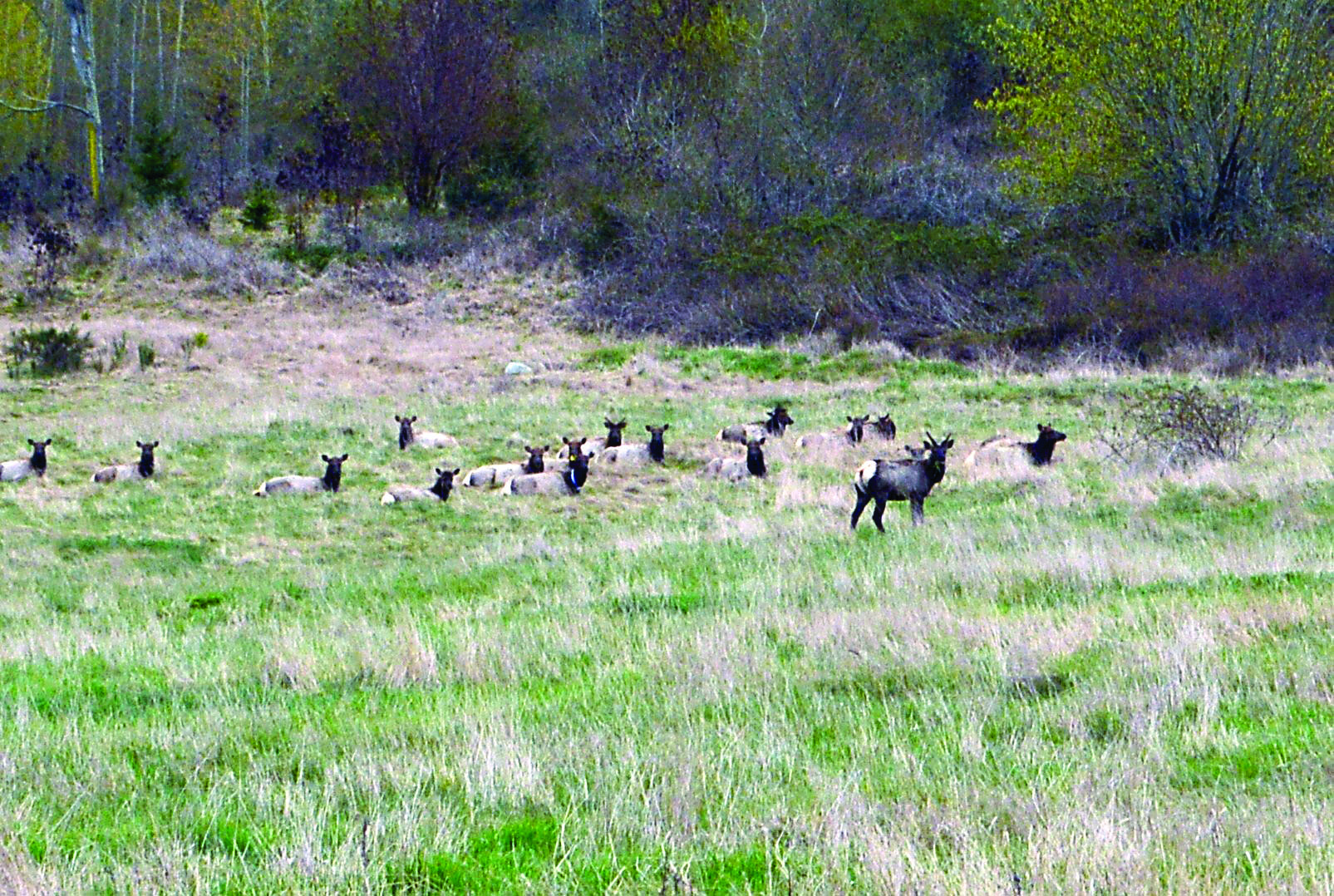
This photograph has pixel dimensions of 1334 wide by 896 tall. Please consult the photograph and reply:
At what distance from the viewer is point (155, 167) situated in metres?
45.6

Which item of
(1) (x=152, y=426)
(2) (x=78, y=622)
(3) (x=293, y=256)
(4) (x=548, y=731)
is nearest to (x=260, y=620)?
(2) (x=78, y=622)

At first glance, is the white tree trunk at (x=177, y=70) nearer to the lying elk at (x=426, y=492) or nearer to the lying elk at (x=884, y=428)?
the lying elk at (x=426, y=492)

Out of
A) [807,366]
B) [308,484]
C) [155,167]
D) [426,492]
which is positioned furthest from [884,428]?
[155,167]

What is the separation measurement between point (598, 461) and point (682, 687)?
13241 mm

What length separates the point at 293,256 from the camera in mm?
41875

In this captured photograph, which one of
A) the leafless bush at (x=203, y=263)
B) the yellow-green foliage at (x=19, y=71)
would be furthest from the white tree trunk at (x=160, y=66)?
the leafless bush at (x=203, y=263)

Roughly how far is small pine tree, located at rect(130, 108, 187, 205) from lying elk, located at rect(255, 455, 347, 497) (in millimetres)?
31811

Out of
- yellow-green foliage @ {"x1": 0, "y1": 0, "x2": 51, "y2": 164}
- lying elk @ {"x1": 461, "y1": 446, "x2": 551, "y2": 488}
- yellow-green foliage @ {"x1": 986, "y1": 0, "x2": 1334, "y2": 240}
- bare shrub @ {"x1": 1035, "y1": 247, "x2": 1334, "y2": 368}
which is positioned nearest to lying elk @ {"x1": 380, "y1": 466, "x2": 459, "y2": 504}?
lying elk @ {"x1": 461, "y1": 446, "x2": 551, "y2": 488}

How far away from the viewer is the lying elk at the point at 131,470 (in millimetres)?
18281

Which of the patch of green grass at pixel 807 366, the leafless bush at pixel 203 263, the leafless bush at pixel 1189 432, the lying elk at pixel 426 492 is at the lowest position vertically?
the lying elk at pixel 426 492

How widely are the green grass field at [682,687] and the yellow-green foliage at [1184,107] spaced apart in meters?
18.4

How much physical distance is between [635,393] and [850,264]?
1098 cm

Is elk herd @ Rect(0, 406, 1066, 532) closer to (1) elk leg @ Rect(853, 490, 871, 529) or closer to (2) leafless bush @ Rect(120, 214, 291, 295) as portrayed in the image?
(1) elk leg @ Rect(853, 490, 871, 529)

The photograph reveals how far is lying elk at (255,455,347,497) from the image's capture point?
17484 mm
